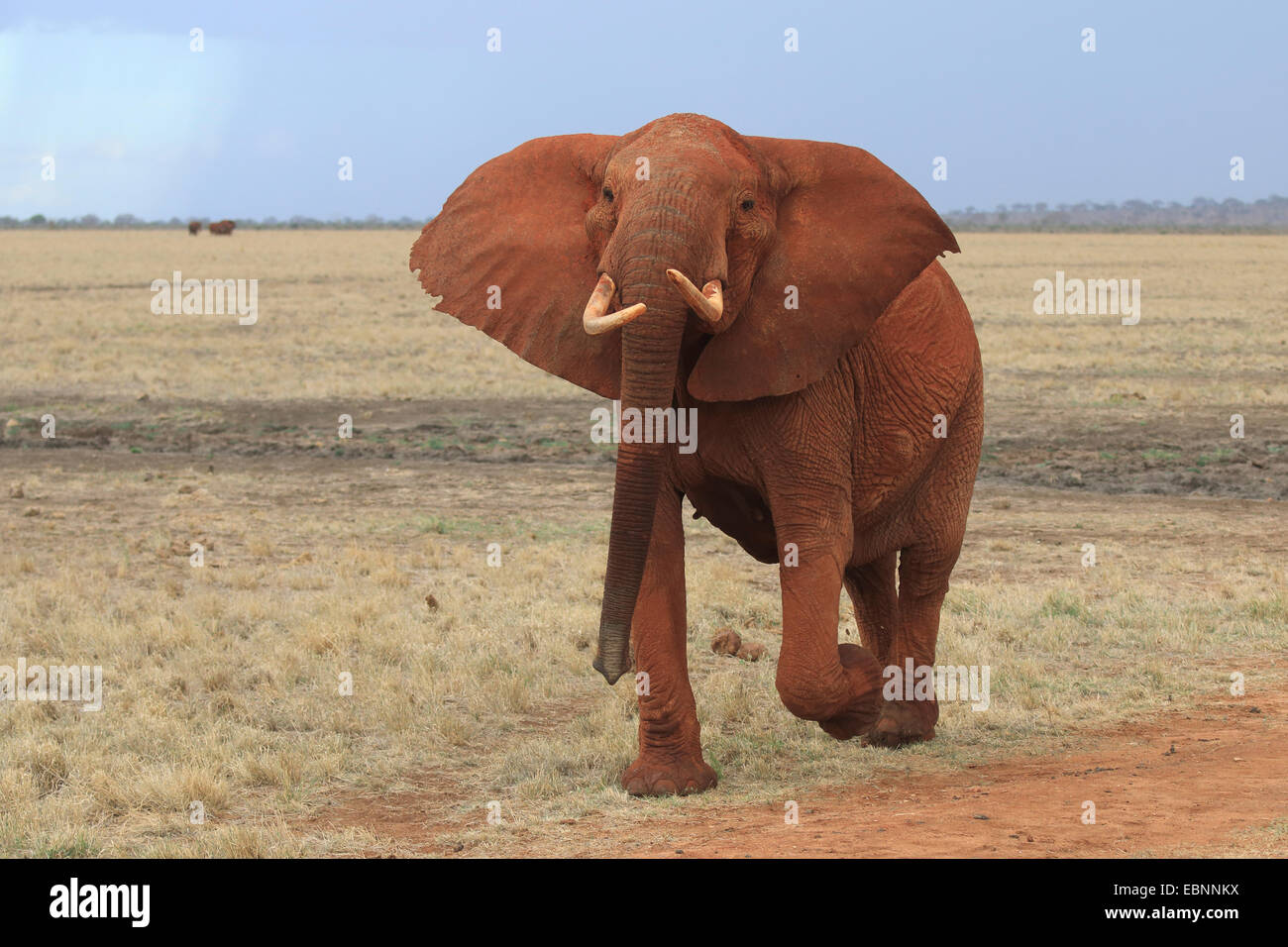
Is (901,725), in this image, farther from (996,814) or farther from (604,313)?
(604,313)

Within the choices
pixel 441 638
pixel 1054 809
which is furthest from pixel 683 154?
pixel 441 638

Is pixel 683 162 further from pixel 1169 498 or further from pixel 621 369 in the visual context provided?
pixel 1169 498

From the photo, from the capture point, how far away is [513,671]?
10.2 meters

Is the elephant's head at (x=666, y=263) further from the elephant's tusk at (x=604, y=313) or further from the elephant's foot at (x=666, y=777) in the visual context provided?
the elephant's foot at (x=666, y=777)

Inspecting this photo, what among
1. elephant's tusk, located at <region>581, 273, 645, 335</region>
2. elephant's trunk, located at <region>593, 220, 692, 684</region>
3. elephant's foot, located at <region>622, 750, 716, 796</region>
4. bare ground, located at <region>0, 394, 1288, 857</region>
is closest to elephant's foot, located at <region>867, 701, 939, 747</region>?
bare ground, located at <region>0, 394, 1288, 857</region>

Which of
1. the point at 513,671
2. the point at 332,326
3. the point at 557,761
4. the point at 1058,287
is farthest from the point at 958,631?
the point at 1058,287

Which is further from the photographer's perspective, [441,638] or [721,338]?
[441,638]

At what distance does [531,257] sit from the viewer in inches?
296

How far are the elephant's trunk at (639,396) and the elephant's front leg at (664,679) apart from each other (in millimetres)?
757

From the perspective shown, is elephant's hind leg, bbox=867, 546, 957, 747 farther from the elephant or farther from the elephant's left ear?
the elephant's left ear

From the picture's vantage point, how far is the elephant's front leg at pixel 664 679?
762cm

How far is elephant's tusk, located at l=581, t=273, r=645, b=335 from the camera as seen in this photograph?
622cm

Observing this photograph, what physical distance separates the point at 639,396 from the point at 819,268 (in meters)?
1.21

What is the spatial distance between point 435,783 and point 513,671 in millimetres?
2122
